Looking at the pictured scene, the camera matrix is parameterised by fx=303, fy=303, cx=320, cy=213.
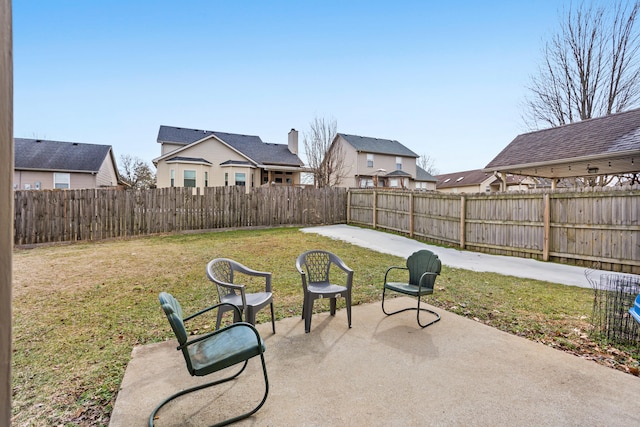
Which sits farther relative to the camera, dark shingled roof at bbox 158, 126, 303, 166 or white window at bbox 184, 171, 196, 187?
dark shingled roof at bbox 158, 126, 303, 166

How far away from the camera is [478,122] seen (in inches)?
737

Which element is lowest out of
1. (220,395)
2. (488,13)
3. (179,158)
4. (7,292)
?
(220,395)

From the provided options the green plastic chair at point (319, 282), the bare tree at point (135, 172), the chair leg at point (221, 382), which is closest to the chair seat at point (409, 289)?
the green plastic chair at point (319, 282)

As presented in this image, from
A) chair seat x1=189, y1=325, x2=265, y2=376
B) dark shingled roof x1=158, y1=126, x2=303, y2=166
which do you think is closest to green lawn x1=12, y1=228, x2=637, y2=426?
chair seat x1=189, y1=325, x2=265, y2=376

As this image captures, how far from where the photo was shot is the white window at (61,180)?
2134 cm

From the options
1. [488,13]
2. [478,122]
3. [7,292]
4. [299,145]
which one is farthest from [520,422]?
[299,145]

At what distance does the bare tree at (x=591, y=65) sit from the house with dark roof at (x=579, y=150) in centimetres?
417

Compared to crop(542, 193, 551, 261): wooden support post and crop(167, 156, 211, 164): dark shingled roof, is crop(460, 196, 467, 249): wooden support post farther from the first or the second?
crop(167, 156, 211, 164): dark shingled roof

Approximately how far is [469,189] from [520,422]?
129 ft

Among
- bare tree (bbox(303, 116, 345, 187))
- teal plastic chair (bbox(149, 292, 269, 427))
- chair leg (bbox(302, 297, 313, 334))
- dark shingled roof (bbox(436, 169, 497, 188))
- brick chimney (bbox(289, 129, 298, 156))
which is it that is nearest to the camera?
teal plastic chair (bbox(149, 292, 269, 427))

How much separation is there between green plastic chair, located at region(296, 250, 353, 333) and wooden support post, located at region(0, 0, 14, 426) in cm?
293

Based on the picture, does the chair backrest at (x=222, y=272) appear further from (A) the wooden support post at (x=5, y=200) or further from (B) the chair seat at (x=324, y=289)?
(A) the wooden support post at (x=5, y=200)

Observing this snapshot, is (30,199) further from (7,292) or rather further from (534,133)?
(534,133)

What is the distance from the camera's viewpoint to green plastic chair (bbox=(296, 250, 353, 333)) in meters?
3.82
